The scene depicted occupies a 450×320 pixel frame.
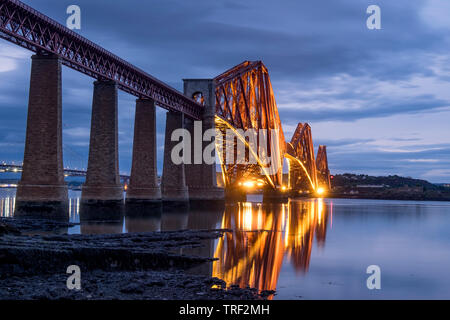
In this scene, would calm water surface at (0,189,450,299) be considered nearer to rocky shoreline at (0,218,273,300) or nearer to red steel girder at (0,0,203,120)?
rocky shoreline at (0,218,273,300)

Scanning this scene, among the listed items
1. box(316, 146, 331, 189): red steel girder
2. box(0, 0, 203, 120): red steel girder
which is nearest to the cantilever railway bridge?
box(0, 0, 203, 120): red steel girder

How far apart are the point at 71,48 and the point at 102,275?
22.6m

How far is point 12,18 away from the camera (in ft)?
89.0

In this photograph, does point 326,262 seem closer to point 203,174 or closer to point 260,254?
point 260,254

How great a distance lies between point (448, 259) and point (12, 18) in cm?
2526

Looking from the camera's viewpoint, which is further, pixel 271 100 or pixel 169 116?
pixel 271 100

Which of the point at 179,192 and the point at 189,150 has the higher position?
the point at 189,150

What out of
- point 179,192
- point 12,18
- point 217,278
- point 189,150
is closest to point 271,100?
point 189,150

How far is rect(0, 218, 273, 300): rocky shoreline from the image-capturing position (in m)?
11.8

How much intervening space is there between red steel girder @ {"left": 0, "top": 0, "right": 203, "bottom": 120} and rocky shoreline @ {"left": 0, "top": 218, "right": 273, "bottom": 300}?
13.7 metres

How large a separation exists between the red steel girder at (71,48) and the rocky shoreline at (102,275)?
13.7 m

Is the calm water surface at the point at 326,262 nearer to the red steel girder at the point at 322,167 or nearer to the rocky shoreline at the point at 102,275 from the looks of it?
the rocky shoreline at the point at 102,275

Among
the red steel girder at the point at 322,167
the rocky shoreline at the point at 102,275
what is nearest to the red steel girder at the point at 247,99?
the rocky shoreline at the point at 102,275
